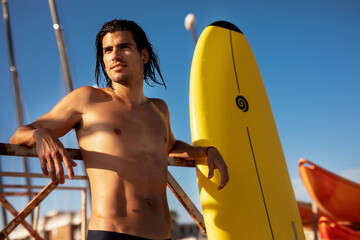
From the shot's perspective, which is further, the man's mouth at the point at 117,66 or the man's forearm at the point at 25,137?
the man's mouth at the point at 117,66

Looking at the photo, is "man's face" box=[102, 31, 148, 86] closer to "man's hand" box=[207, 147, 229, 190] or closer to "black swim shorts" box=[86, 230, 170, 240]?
"man's hand" box=[207, 147, 229, 190]

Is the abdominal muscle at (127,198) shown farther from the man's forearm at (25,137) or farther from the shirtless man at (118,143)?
the man's forearm at (25,137)

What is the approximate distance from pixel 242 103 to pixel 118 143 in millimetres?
1062

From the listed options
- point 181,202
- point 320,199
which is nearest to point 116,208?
point 181,202

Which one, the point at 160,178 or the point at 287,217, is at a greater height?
the point at 160,178

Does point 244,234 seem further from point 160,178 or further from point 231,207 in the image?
point 160,178

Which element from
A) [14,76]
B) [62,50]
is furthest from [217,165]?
[14,76]

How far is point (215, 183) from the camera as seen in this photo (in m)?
1.59

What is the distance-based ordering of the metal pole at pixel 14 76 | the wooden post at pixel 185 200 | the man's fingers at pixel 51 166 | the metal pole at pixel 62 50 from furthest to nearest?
the metal pole at pixel 14 76
the metal pole at pixel 62 50
the wooden post at pixel 185 200
the man's fingers at pixel 51 166

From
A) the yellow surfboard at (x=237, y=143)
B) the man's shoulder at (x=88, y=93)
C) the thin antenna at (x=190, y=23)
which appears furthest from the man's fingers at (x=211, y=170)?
the thin antenna at (x=190, y=23)

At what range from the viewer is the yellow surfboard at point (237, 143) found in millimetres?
1596

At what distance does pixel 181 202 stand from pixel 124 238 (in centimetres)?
65

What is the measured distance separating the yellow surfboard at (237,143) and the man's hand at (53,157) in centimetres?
83

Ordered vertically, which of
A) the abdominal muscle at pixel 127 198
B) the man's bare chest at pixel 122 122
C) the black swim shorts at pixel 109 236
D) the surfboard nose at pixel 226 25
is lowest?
the black swim shorts at pixel 109 236
